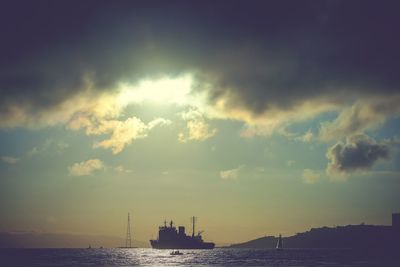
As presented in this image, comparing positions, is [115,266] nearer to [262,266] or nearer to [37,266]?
[37,266]

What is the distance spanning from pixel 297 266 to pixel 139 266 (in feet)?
123

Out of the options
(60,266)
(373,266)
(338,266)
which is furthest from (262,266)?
(60,266)

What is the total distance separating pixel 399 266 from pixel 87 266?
234 feet

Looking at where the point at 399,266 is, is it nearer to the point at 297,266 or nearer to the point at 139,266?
the point at 297,266

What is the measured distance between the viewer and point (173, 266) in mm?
111438

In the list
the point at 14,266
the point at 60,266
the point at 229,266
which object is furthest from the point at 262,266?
the point at 14,266

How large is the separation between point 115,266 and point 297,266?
43.2 metres

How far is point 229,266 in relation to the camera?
4400 inches

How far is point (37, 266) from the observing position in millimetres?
115250

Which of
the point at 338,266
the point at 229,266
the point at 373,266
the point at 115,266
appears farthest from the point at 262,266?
the point at 115,266

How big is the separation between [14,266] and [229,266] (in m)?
49.7

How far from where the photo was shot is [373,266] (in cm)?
10981

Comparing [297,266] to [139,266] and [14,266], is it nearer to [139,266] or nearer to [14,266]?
[139,266]

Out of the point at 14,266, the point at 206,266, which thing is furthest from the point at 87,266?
the point at 206,266
